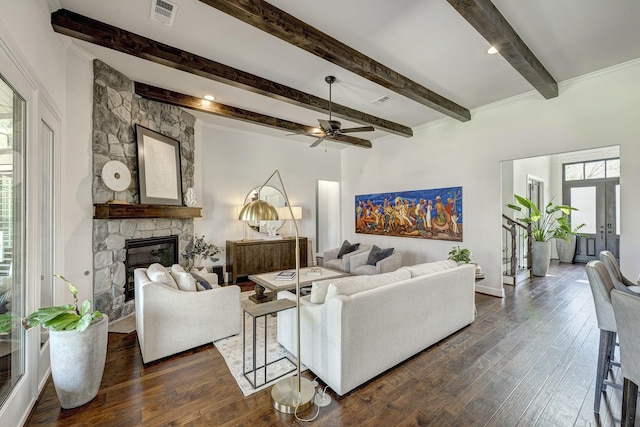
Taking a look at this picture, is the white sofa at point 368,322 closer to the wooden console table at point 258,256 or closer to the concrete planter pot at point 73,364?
the concrete planter pot at point 73,364

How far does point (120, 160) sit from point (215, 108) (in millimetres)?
1690

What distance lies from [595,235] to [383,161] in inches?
238

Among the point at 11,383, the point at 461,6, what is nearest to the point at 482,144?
the point at 461,6

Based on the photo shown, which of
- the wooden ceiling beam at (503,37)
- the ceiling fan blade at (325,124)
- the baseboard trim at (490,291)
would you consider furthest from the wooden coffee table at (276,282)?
the wooden ceiling beam at (503,37)

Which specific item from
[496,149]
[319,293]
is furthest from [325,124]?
[496,149]

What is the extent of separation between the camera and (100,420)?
1.99 m

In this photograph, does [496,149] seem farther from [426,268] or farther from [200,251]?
[200,251]

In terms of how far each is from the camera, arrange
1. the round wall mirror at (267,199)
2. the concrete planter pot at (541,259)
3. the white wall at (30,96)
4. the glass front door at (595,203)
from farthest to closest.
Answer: the glass front door at (595,203) < the round wall mirror at (267,199) < the concrete planter pot at (541,259) < the white wall at (30,96)

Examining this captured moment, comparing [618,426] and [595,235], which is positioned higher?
[595,235]

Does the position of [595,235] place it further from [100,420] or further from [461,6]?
[100,420]

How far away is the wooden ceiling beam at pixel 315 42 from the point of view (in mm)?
2357

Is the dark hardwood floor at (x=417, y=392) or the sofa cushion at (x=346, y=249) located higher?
the sofa cushion at (x=346, y=249)

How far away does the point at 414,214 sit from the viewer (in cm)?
611

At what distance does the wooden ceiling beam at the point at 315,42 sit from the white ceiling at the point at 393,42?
70mm
